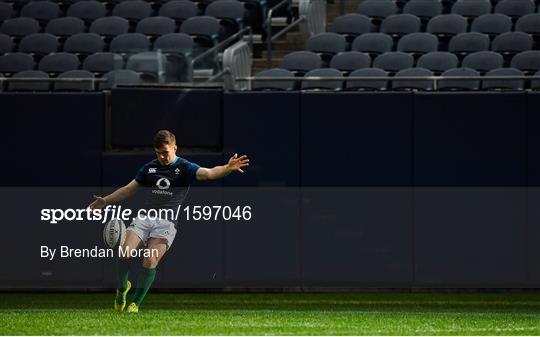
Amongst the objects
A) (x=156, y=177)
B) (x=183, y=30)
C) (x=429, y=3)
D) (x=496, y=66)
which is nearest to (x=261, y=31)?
(x=183, y=30)

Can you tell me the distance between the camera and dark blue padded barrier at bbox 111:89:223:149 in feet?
52.8

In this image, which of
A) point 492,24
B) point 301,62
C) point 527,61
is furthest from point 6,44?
point 527,61

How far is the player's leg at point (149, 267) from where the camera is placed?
494 inches

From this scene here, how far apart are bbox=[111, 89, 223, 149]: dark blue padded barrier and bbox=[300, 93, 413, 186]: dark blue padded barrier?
1.25m

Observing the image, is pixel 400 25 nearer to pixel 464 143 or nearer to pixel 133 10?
pixel 464 143

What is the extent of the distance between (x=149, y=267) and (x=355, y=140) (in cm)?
458

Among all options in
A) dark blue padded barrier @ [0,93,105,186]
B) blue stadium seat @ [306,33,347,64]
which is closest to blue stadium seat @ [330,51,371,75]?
blue stadium seat @ [306,33,347,64]

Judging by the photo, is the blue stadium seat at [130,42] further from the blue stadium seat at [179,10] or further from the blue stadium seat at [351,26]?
the blue stadium seat at [351,26]

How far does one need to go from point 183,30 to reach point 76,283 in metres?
5.60

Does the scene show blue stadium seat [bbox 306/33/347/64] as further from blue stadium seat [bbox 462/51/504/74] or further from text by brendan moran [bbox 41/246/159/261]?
text by brendan moran [bbox 41/246/159/261]

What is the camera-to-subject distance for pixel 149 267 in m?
12.5

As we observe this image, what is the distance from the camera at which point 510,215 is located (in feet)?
52.3

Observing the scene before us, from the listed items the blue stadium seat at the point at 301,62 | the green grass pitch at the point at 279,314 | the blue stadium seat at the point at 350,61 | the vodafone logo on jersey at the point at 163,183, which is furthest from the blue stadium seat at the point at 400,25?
the vodafone logo on jersey at the point at 163,183

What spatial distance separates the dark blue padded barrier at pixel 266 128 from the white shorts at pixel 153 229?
3435 millimetres
